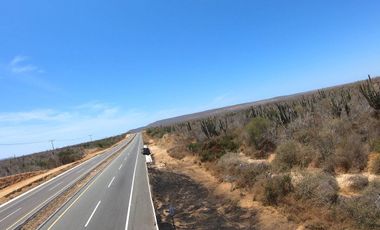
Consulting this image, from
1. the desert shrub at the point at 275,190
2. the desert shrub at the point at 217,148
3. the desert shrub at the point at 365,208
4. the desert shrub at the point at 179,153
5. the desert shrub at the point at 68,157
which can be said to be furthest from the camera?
the desert shrub at the point at 68,157

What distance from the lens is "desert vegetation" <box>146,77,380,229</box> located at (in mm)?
12133

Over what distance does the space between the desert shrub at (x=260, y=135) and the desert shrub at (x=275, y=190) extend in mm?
8434

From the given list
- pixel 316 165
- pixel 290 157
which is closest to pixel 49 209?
pixel 290 157

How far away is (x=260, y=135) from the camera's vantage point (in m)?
26.1

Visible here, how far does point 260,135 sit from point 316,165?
8.70 meters

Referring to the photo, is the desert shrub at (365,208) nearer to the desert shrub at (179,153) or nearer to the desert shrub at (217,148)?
the desert shrub at (217,148)

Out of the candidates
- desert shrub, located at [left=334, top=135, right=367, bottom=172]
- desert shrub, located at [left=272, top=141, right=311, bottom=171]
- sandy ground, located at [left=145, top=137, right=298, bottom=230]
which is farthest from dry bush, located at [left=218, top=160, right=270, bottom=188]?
desert shrub, located at [left=334, top=135, right=367, bottom=172]

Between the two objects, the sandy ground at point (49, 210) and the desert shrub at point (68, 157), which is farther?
the desert shrub at point (68, 157)

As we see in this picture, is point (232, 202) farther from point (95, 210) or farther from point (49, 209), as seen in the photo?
point (49, 209)

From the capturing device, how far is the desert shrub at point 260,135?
972 inches

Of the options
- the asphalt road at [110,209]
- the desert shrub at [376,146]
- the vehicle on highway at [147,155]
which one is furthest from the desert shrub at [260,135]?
the vehicle on highway at [147,155]

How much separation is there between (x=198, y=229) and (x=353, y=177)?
19.1 feet

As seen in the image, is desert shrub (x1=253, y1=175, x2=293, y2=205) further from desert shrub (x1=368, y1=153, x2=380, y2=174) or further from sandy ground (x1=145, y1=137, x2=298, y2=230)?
desert shrub (x1=368, y1=153, x2=380, y2=174)

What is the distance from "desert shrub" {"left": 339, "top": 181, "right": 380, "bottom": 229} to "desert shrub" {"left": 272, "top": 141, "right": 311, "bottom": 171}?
5550mm
